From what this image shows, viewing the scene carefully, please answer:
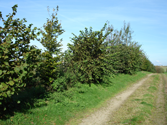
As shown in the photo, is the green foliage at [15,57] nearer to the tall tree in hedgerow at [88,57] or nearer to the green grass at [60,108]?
the green grass at [60,108]

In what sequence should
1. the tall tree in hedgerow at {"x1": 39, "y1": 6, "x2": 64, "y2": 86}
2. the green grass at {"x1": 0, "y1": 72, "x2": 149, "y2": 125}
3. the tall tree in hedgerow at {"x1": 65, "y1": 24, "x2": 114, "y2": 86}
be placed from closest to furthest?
1. the green grass at {"x1": 0, "y1": 72, "x2": 149, "y2": 125}
2. the tall tree in hedgerow at {"x1": 39, "y1": 6, "x2": 64, "y2": 86}
3. the tall tree in hedgerow at {"x1": 65, "y1": 24, "x2": 114, "y2": 86}

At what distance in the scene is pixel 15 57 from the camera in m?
5.07

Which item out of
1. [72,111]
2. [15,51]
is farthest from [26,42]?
[72,111]

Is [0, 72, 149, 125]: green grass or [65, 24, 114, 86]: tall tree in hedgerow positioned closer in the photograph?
[0, 72, 149, 125]: green grass

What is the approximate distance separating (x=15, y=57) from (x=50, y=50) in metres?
5.11

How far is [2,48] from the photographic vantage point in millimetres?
4359

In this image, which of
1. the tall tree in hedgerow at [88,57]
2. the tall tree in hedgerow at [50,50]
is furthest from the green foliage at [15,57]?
the tall tree in hedgerow at [88,57]

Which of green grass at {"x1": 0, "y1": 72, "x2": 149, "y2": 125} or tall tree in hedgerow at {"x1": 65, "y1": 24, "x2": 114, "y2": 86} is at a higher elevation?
tall tree in hedgerow at {"x1": 65, "y1": 24, "x2": 114, "y2": 86}

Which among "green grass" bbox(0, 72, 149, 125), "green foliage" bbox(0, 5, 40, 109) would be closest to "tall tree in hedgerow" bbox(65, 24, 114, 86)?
"green grass" bbox(0, 72, 149, 125)

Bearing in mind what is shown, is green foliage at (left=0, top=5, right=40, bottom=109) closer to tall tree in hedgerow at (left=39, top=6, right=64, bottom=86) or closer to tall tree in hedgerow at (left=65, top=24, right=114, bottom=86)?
tall tree in hedgerow at (left=39, top=6, right=64, bottom=86)

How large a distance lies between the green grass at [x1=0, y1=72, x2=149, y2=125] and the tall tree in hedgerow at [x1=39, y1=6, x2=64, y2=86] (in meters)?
1.53

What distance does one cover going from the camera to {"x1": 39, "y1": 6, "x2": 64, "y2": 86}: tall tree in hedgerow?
9141 mm

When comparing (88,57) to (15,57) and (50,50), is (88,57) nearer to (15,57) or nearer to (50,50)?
(50,50)

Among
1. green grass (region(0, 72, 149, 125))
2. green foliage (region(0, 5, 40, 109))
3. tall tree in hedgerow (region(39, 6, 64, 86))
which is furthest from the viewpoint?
tall tree in hedgerow (region(39, 6, 64, 86))
